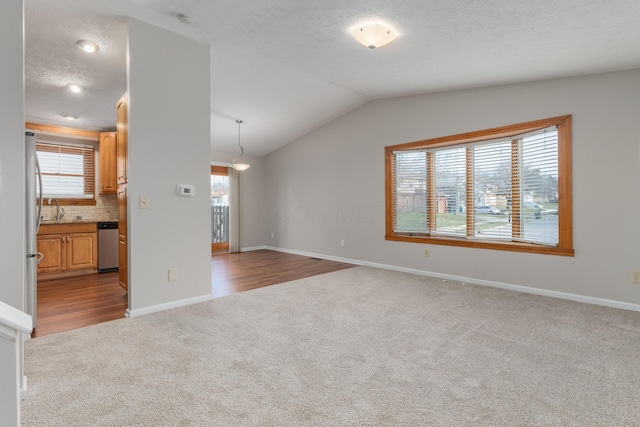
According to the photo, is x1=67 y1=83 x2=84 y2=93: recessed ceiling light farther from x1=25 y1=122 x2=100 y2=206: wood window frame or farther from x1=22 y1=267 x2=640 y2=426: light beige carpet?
x1=22 y1=267 x2=640 y2=426: light beige carpet

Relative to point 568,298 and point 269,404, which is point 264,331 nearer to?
point 269,404

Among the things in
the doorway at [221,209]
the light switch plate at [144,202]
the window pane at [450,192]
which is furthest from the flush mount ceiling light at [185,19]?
the doorway at [221,209]

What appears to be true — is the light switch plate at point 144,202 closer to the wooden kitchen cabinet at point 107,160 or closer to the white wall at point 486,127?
the wooden kitchen cabinet at point 107,160

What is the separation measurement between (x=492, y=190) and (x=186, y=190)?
158 inches

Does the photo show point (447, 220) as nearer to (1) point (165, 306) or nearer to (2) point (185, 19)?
(1) point (165, 306)

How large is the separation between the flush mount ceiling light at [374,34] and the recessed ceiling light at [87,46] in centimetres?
265

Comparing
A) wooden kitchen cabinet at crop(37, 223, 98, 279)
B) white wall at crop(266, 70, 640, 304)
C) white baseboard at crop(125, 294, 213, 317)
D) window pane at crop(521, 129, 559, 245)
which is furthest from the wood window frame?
window pane at crop(521, 129, 559, 245)

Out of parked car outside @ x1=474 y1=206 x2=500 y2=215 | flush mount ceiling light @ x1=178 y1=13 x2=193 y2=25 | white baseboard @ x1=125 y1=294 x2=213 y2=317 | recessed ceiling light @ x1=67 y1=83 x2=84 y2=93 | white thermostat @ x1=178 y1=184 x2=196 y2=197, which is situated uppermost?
flush mount ceiling light @ x1=178 y1=13 x2=193 y2=25

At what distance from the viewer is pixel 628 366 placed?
2219 millimetres

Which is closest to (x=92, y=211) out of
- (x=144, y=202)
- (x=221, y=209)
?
(x=221, y=209)

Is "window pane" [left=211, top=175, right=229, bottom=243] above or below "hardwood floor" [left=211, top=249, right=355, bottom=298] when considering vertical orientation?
above

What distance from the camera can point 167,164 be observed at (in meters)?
3.47

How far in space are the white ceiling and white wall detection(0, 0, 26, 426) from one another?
4.32 ft

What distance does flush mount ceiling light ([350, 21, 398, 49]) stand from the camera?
294 cm
